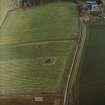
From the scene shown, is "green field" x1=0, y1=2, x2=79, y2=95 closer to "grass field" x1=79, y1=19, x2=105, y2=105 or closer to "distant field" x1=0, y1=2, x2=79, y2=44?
"distant field" x1=0, y1=2, x2=79, y2=44

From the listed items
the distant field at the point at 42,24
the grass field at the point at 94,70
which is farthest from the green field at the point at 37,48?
the grass field at the point at 94,70

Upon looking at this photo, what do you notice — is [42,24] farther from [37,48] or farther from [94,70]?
[94,70]

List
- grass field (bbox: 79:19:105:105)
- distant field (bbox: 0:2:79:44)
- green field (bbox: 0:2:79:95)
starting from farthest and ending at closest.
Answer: distant field (bbox: 0:2:79:44) < green field (bbox: 0:2:79:95) < grass field (bbox: 79:19:105:105)

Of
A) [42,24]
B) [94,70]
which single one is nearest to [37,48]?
[94,70]

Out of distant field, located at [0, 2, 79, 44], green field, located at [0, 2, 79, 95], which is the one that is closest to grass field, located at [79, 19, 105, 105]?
green field, located at [0, 2, 79, 95]

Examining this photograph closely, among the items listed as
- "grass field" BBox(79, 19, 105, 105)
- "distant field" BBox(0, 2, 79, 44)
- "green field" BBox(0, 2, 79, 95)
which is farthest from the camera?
"distant field" BBox(0, 2, 79, 44)

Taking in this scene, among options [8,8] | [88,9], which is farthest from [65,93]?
[8,8]
